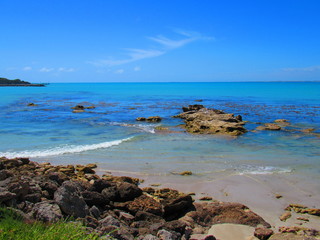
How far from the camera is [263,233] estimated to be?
707cm

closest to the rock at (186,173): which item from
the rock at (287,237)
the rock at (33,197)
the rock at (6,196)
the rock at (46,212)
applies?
the rock at (287,237)

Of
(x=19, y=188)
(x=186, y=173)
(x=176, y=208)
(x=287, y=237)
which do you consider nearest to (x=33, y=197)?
(x=19, y=188)

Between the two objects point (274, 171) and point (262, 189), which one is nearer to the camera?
point (262, 189)

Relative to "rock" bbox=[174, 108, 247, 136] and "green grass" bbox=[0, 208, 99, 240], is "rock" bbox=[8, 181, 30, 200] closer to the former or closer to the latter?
"green grass" bbox=[0, 208, 99, 240]

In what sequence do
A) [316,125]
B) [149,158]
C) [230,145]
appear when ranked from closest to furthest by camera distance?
[149,158] < [230,145] < [316,125]

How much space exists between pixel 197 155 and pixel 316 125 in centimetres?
1577

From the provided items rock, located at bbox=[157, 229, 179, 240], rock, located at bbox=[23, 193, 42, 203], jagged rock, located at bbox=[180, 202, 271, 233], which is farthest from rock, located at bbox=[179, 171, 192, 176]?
rock, located at bbox=[23, 193, 42, 203]

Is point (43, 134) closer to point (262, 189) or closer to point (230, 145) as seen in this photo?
point (230, 145)

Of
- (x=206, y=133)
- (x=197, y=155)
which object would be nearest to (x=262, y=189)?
(x=197, y=155)

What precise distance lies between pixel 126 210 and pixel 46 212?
8.32 feet

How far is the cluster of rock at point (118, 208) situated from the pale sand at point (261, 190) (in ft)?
2.40

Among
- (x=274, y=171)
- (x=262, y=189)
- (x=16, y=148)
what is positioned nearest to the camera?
(x=262, y=189)

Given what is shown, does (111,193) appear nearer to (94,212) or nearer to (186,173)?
(94,212)

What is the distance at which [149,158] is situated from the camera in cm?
1464
